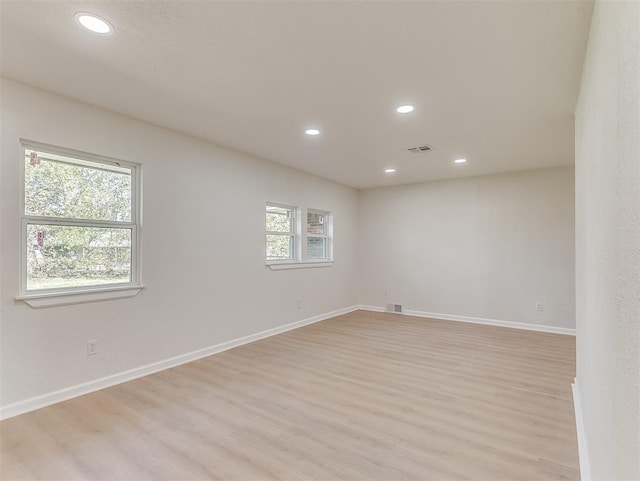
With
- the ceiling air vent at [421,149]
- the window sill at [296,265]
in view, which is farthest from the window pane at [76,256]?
the ceiling air vent at [421,149]

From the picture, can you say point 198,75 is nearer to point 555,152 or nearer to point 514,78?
point 514,78

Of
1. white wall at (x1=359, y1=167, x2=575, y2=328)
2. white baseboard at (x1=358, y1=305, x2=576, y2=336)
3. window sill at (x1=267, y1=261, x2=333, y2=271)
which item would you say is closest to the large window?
window sill at (x1=267, y1=261, x2=333, y2=271)

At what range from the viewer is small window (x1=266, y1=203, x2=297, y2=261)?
16.3 feet

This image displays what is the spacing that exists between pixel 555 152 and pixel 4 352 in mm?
6009

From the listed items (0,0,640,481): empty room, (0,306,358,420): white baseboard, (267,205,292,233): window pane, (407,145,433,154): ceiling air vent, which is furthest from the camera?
(267,205,292,233): window pane

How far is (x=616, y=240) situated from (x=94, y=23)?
2.69 meters

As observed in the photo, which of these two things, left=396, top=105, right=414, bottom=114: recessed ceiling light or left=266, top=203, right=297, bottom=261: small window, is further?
left=266, top=203, right=297, bottom=261: small window

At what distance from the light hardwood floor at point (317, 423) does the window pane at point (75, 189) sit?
1.60 m

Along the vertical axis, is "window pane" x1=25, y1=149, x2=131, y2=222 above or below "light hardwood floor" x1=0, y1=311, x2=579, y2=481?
above

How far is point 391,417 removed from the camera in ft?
8.13

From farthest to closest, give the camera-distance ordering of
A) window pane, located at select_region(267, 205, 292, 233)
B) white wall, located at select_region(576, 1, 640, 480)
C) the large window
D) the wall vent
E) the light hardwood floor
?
the wall vent
window pane, located at select_region(267, 205, 292, 233)
the large window
the light hardwood floor
white wall, located at select_region(576, 1, 640, 480)

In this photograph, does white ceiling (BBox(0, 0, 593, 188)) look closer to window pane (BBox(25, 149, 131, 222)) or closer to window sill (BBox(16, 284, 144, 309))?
window pane (BBox(25, 149, 131, 222))

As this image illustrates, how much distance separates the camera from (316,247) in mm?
6039

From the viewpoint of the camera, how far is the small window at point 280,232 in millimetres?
4977
